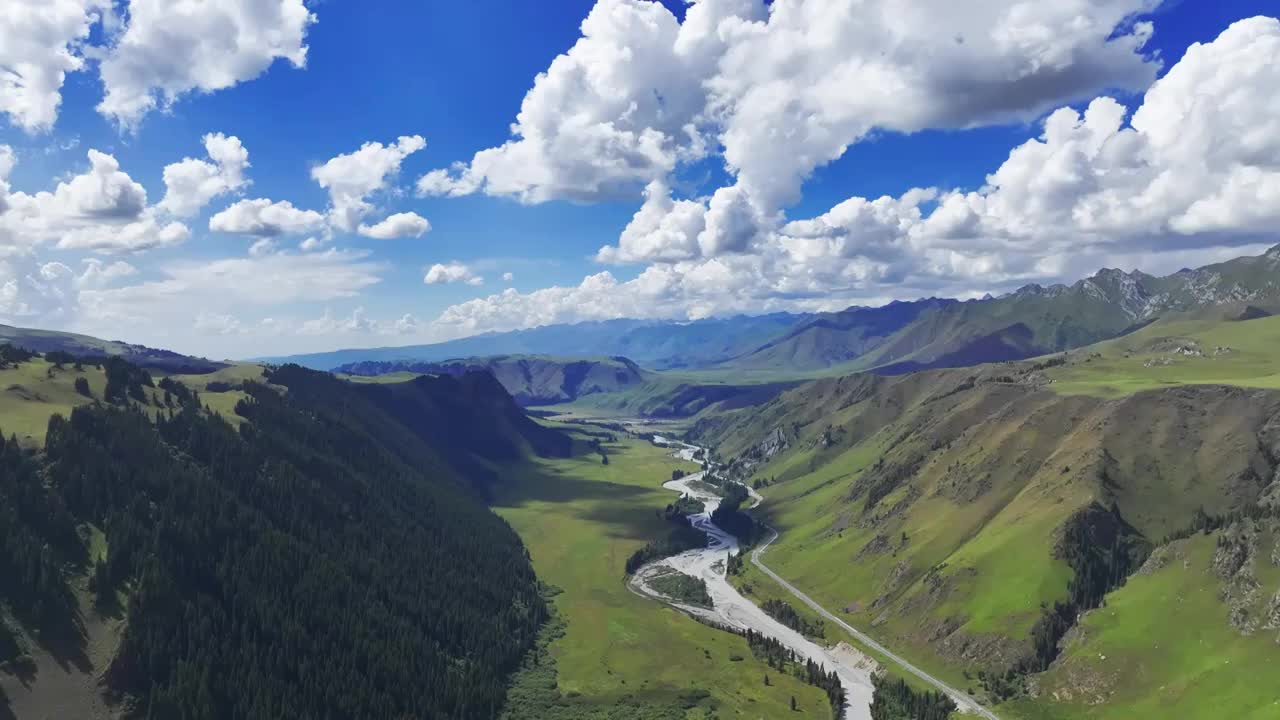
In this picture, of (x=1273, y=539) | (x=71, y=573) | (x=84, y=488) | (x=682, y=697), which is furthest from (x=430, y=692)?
(x=1273, y=539)

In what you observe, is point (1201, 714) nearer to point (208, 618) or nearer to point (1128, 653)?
point (1128, 653)

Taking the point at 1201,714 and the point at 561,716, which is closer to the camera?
the point at 1201,714

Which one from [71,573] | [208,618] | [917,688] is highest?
[71,573]

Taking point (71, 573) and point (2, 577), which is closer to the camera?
point (2, 577)

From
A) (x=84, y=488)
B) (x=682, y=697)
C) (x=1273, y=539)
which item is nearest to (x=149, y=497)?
(x=84, y=488)

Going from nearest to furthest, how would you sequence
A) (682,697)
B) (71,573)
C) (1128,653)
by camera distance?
(71,573) < (1128,653) < (682,697)

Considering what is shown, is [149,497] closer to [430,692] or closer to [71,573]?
[71,573]

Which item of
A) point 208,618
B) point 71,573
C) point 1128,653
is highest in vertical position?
point 71,573

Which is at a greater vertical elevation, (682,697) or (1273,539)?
(1273,539)

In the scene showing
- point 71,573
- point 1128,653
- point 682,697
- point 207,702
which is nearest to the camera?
point 207,702
